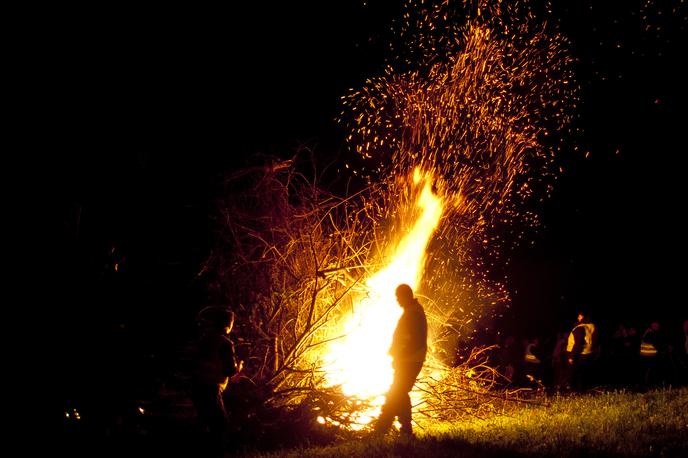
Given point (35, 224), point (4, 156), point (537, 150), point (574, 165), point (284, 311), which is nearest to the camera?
point (35, 224)

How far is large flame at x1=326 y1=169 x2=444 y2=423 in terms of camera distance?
8954 mm

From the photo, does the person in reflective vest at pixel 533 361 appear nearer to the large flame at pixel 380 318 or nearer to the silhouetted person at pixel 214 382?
the large flame at pixel 380 318

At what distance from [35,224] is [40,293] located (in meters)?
0.97

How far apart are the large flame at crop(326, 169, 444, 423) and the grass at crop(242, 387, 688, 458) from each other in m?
1.06

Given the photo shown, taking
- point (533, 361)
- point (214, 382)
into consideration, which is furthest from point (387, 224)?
point (533, 361)

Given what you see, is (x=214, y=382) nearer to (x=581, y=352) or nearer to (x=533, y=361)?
(x=581, y=352)

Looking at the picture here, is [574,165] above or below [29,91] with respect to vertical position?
above

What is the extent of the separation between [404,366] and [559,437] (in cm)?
169

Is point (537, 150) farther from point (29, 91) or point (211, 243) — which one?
point (29, 91)

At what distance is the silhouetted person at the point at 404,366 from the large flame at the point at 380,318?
129cm

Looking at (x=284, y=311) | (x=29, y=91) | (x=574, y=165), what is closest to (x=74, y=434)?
(x=284, y=311)

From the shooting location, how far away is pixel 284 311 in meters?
9.73

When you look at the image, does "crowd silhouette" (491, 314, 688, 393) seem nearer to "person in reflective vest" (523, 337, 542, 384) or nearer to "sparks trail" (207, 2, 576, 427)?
"person in reflective vest" (523, 337, 542, 384)

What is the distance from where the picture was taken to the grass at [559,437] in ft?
19.7
